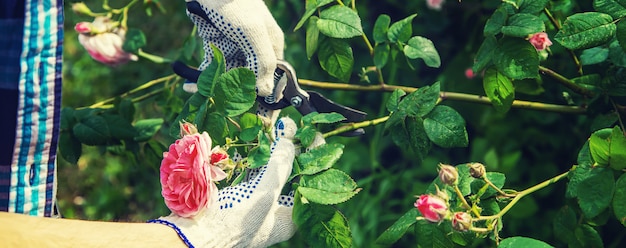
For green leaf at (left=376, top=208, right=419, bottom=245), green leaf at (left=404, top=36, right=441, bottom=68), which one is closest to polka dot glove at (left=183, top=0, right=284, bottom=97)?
green leaf at (left=404, top=36, right=441, bottom=68)

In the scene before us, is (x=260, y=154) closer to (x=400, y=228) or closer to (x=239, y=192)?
(x=239, y=192)

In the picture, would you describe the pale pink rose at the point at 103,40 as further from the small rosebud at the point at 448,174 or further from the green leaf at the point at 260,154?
the small rosebud at the point at 448,174

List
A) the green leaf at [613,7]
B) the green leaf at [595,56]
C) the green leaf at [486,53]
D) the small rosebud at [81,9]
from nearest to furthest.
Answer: the green leaf at [613,7] → the green leaf at [486,53] → the green leaf at [595,56] → the small rosebud at [81,9]

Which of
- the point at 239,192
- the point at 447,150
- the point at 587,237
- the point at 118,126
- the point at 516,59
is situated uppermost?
the point at 516,59

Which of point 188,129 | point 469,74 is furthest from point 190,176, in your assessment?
point 469,74

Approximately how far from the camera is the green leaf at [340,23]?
→ 1.36m

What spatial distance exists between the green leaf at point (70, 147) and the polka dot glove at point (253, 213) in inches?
24.5

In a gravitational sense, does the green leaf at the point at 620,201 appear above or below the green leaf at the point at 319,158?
below

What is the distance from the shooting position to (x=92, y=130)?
5.75 ft

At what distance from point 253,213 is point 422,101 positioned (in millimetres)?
346

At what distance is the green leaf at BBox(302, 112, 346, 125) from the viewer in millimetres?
1270

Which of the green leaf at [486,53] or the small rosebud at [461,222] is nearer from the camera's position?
the small rosebud at [461,222]

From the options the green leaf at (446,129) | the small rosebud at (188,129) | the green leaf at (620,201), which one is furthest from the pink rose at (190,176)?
the green leaf at (620,201)

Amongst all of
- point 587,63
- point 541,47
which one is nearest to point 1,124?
point 541,47
